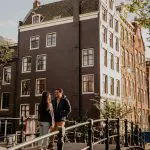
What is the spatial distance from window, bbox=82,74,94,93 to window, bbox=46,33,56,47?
17.2 ft

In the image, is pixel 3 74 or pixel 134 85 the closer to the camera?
pixel 3 74

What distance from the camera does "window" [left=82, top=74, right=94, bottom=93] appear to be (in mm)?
29484

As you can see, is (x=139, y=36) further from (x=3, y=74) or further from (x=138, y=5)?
(x=138, y=5)

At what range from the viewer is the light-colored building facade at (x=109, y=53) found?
3050cm

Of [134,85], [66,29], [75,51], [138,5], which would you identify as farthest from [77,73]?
[138,5]

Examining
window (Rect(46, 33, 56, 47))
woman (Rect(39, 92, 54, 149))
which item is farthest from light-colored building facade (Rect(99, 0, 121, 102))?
woman (Rect(39, 92, 54, 149))

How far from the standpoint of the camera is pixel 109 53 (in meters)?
32.4

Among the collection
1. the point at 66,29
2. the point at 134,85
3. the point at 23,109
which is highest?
the point at 66,29

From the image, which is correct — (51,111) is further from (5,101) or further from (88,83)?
(5,101)

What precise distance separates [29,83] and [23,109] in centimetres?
266

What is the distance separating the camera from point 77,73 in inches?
1187

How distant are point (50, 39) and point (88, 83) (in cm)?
661

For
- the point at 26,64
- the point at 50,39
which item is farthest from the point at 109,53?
the point at 26,64

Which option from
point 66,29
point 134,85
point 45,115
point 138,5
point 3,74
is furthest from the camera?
point 134,85
